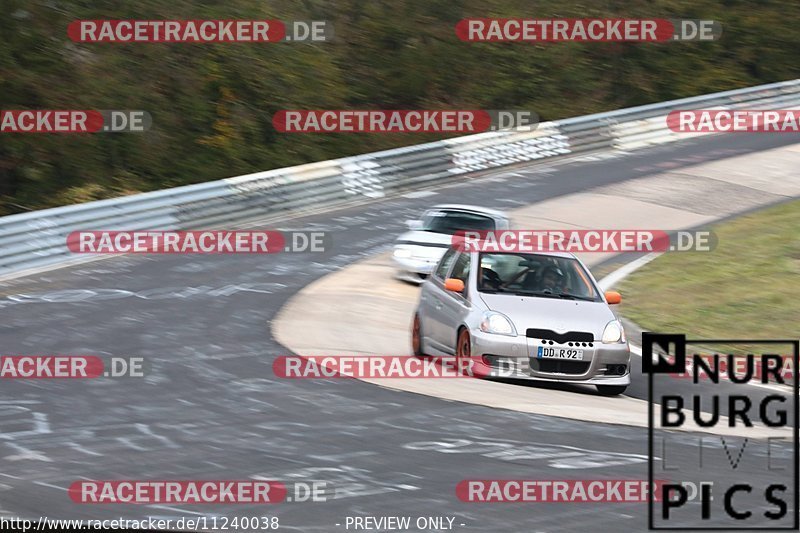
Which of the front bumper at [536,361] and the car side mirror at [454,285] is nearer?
the front bumper at [536,361]

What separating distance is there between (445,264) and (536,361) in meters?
2.28

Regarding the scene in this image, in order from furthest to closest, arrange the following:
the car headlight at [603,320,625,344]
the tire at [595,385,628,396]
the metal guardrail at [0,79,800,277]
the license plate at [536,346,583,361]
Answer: the metal guardrail at [0,79,800,277] → the tire at [595,385,628,396] → the car headlight at [603,320,625,344] → the license plate at [536,346,583,361]

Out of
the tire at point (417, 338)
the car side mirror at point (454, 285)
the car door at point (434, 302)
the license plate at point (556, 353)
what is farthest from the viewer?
the tire at point (417, 338)

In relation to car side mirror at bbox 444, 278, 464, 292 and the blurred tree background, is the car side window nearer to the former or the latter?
car side mirror at bbox 444, 278, 464, 292

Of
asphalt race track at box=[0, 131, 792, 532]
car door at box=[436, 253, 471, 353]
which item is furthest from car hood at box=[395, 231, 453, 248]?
car door at box=[436, 253, 471, 353]

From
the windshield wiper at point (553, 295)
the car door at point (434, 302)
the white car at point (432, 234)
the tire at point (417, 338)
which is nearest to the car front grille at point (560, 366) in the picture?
the windshield wiper at point (553, 295)

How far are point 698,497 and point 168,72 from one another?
2652 cm

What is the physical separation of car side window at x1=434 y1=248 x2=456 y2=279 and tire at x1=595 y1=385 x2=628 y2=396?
2355mm

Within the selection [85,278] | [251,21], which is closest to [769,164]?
[251,21]

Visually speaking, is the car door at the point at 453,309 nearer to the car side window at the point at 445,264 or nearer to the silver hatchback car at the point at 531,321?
the silver hatchback car at the point at 531,321


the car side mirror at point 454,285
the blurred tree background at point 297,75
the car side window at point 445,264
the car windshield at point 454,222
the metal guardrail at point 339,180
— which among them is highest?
the blurred tree background at point 297,75

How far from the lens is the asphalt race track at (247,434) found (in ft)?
26.2

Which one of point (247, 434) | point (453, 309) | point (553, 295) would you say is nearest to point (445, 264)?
point (453, 309)

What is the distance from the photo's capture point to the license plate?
12.6 m
